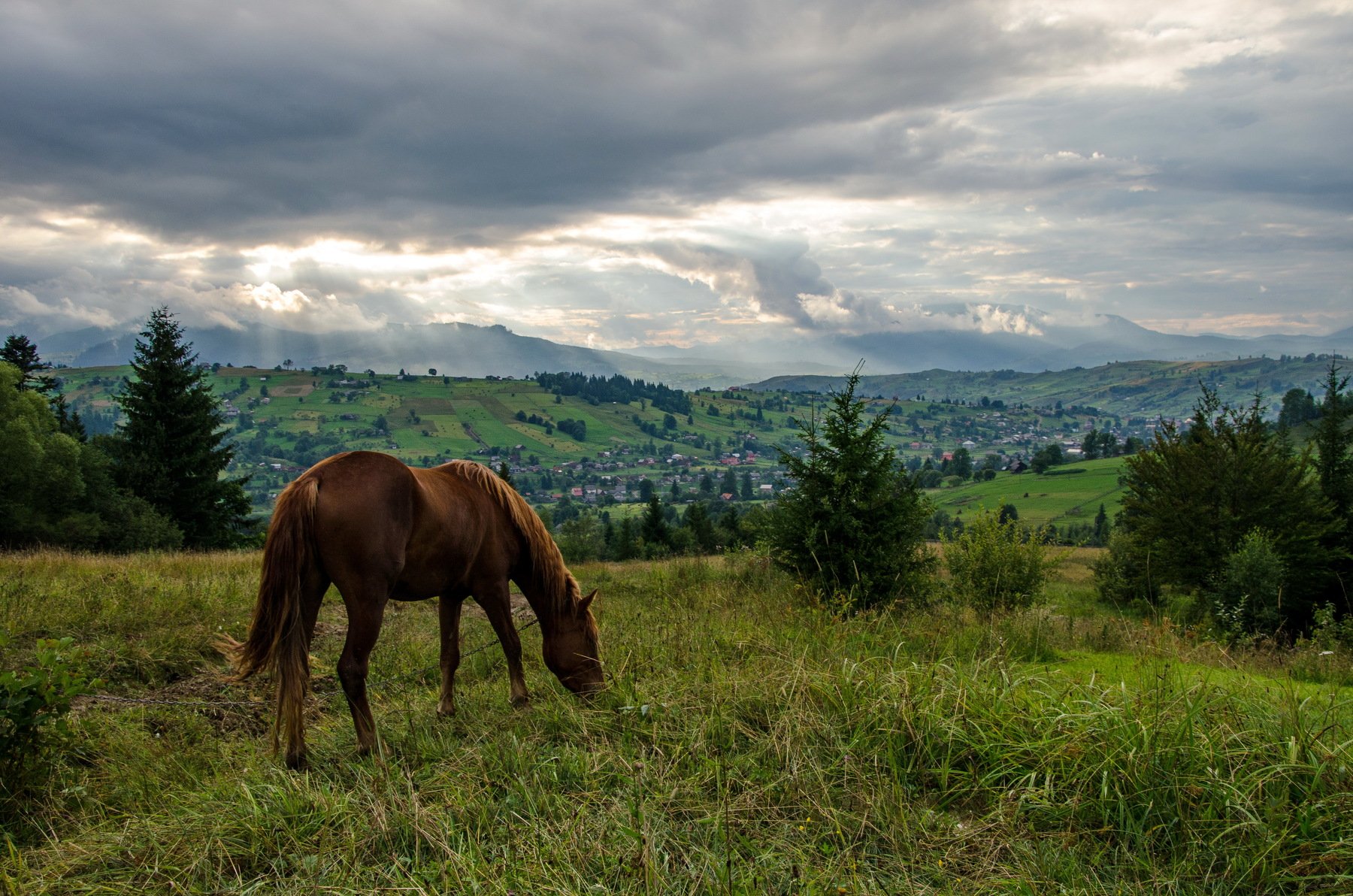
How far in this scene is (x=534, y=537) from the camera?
6078 mm

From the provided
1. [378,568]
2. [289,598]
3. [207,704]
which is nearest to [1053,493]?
[378,568]

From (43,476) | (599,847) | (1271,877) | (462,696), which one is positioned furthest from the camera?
(43,476)

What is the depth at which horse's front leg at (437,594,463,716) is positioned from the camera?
220 inches

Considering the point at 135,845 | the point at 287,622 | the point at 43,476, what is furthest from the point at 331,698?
the point at 43,476

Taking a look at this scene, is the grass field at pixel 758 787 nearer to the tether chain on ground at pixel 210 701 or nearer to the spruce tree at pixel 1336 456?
the tether chain on ground at pixel 210 701

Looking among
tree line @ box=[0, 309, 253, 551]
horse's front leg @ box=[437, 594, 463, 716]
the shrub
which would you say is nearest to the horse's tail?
horse's front leg @ box=[437, 594, 463, 716]

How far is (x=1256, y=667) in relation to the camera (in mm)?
6148

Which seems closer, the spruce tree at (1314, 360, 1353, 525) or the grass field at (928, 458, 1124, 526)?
the spruce tree at (1314, 360, 1353, 525)

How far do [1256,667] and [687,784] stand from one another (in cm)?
566

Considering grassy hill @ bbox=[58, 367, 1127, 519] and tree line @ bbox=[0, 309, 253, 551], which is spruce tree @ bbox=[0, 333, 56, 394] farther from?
grassy hill @ bbox=[58, 367, 1127, 519]

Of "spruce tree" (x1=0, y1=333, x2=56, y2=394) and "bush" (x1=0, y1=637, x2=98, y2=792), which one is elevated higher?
"spruce tree" (x1=0, y1=333, x2=56, y2=394)

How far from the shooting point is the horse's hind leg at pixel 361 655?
4695 mm

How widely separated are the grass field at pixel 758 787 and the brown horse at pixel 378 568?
360mm

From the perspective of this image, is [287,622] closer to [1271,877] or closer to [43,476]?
[1271,877]
